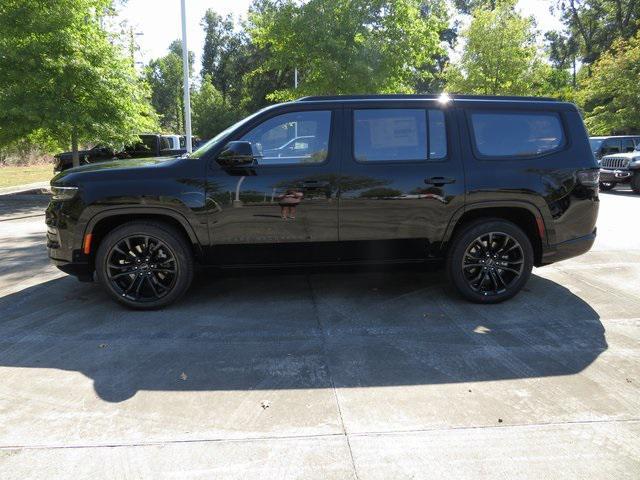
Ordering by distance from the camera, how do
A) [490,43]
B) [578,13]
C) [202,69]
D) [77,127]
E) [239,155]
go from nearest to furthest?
[239,155] < [77,127] < [490,43] < [578,13] < [202,69]

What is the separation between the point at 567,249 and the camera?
5004 millimetres

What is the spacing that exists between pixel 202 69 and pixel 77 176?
67.7m

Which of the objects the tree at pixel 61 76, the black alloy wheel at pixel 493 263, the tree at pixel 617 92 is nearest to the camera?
the black alloy wheel at pixel 493 263

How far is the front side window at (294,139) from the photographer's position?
469 centimetres

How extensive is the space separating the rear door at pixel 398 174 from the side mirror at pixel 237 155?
2.74 ft

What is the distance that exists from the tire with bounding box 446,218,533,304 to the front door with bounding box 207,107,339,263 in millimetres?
1235

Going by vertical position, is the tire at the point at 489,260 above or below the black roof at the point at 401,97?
below

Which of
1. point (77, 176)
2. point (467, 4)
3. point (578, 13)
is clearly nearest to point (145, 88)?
point (77, 176)

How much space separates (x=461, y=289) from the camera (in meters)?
4.98

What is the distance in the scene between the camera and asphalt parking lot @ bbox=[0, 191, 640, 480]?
8.75 ft

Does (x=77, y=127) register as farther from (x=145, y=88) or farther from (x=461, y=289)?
(x=461, y=289)

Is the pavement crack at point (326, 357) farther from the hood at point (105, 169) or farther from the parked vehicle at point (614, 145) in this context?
the parked vehicle at point (614, 145)

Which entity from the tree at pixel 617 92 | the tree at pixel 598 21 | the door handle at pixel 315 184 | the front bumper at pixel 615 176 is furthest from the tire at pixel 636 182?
the tree at pixel 598 21

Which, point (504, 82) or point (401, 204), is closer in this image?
point (401, 204)
